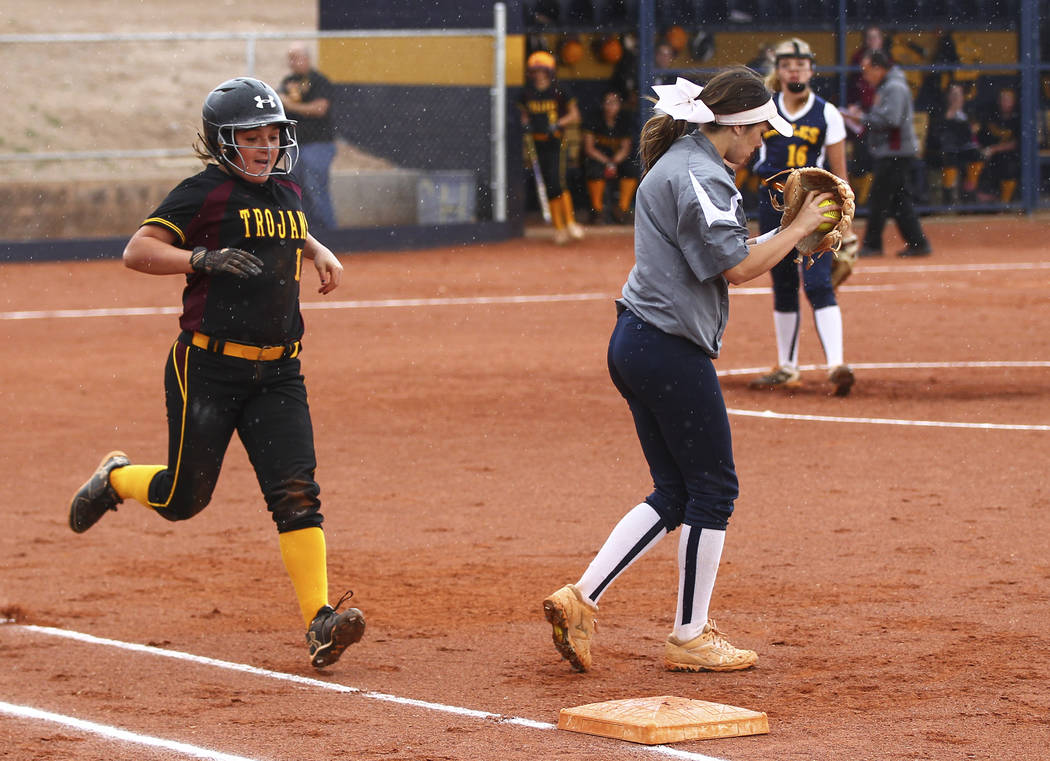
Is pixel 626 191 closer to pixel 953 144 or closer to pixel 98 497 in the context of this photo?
pixel 953 144

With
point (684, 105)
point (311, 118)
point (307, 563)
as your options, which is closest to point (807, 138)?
point (684, 105)

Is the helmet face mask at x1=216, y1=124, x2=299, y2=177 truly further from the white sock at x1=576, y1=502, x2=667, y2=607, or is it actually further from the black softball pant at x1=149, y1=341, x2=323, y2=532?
the white sock at x1=576, y1=502, x2=667, y2=607

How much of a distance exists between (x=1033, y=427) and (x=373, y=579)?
488cm

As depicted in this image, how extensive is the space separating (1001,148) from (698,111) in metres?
21.0

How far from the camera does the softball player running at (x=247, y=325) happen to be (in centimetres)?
566

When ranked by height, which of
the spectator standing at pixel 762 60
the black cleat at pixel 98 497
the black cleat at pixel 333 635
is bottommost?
the black cleat at pixel 333 635

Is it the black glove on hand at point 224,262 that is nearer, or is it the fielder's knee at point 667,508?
the black glove on hand at point 224,262

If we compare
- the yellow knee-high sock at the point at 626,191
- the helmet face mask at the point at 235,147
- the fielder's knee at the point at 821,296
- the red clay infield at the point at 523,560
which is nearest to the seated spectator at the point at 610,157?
the yellow knee-high sock at the point at 626,191

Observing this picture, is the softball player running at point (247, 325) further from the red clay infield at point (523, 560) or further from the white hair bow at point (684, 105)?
the white hair bow at point (684, 105)

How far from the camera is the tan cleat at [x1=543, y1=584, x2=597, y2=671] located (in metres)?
5.40

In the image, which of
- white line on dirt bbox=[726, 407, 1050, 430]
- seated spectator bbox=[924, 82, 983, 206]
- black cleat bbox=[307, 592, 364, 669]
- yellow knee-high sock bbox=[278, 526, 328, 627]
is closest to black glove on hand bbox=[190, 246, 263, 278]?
yellow knee-high sock bbox=[278, 526, 328, 627]

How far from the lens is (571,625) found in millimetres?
5406

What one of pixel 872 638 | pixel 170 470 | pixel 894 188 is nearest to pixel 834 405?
pixel 872 638

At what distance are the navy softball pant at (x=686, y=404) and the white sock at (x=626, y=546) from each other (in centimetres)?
14
